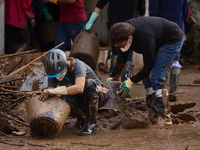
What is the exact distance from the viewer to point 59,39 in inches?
220

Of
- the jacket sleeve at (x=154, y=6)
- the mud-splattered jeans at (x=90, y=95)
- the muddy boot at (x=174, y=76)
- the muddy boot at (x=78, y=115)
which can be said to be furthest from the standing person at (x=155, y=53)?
the jacket sleeve at (x=154, y=6)

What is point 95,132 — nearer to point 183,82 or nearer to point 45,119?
point 45,119

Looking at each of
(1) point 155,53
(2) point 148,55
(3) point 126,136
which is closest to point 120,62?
(1) point 155,53

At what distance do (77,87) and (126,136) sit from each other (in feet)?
2.37

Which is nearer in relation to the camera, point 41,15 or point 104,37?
point 41,15

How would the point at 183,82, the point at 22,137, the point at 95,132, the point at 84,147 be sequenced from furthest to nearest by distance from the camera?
1. the point at 183,82
2. the point at 95,132
3. the point at 22,137
4. the point at 84,147

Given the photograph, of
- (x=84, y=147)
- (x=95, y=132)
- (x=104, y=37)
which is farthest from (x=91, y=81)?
(x=104, y=37)

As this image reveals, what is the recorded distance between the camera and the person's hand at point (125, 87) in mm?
3811

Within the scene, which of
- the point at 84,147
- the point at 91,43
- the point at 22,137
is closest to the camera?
the point at 84,147

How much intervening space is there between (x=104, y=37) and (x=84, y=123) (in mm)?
7108

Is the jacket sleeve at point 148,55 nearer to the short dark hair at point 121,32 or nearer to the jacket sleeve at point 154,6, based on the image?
the short dark hair at point 121,32

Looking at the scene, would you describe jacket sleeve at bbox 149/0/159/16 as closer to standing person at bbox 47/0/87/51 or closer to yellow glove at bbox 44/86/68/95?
standing person at bbox 47/0/87/51

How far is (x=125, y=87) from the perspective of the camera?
12.7 feet

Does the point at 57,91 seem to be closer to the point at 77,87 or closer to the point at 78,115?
the point at 77,87
